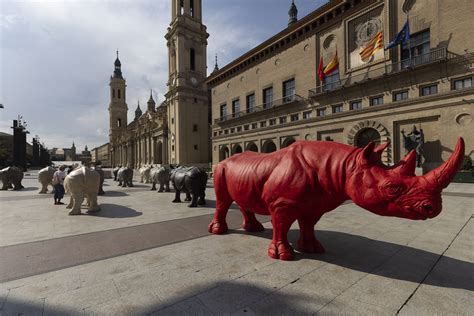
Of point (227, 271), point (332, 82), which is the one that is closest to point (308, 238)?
point (227, 271)

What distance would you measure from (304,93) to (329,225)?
2602 cm

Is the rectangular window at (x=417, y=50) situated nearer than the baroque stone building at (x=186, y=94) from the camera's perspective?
Yes

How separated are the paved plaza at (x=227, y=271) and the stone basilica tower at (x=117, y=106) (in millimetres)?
95782

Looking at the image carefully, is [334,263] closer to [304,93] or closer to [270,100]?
[304,93]

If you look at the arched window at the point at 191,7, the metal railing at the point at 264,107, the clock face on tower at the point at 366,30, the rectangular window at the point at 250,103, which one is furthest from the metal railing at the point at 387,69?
the arched window at the point at 191,7

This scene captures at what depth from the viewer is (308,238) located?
14.3 feet

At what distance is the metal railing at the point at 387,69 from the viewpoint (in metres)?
19.2

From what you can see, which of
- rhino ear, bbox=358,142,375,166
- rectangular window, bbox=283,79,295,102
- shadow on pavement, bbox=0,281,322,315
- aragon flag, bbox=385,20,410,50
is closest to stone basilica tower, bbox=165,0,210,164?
rectangular window, bbox=283,79,295,102

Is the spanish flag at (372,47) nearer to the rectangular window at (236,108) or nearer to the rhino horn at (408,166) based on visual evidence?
the rectangular window at (236,108)

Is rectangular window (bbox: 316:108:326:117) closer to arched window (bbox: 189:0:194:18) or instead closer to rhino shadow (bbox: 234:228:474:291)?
rhino shadow (bbox: 234:228:474:291)

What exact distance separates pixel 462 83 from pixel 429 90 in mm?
2051

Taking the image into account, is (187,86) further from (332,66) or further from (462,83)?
(462,83)

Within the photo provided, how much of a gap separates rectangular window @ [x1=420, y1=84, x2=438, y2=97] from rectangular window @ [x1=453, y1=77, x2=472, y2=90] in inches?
46.4

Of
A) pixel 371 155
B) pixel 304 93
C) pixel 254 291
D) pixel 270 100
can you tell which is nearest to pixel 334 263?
pixel 254 291
